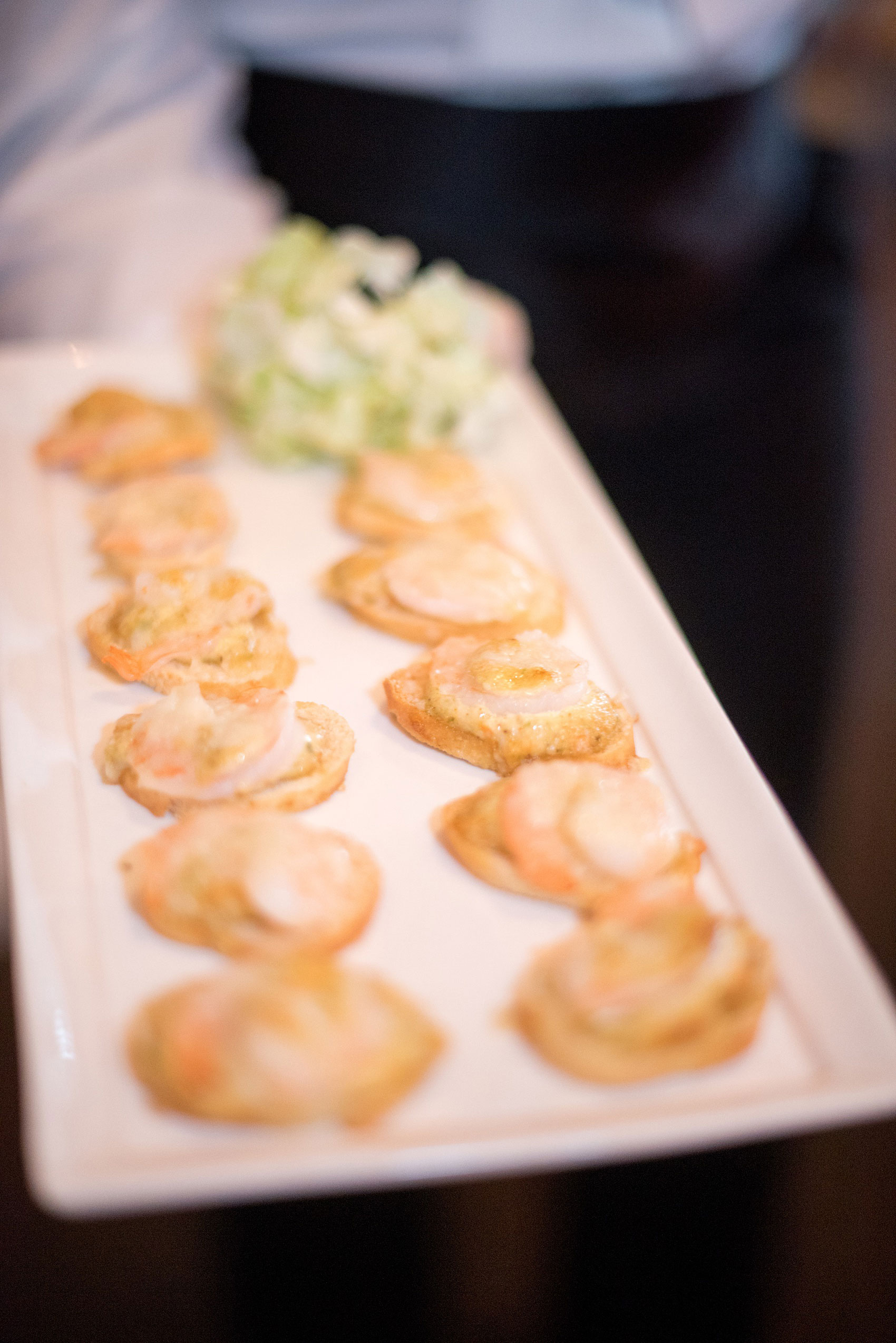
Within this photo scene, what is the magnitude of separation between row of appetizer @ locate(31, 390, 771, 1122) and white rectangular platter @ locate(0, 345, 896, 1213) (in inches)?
0.9

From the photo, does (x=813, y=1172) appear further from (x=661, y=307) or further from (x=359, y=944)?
(x=661, y=307)

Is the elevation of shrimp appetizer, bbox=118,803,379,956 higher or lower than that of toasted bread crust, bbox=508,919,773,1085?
higher

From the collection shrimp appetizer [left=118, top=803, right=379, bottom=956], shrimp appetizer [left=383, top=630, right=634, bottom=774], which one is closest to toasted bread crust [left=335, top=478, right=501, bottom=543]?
shrimp appetizer [left=383, top=630, right=634, bottom=774]

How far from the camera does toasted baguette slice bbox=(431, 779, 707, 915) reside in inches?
41.6

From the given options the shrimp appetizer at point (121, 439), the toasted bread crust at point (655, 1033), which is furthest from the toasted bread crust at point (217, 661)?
the toasted bread crust at point (655, 1033)

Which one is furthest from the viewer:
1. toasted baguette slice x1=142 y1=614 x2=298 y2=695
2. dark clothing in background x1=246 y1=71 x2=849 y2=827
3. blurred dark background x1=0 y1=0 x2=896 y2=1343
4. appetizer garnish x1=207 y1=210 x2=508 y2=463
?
dark clothing in background x1=246 y1=71 x2=849 y2=827

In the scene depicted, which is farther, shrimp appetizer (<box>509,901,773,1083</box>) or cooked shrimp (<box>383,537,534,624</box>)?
cooked shrimp (<box>383,537,534,624</box>)

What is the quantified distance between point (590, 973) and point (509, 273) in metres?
2.14

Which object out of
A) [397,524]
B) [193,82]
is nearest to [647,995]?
[397,524]

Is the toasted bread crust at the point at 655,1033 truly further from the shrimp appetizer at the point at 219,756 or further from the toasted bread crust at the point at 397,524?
the toasted bread crust at the point at 397,524

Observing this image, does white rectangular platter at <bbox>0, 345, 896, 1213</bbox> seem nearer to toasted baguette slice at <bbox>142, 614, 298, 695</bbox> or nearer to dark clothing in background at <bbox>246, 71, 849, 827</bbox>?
toasted baguette slice at <bbox>142, 614, 298, 695</bbox>

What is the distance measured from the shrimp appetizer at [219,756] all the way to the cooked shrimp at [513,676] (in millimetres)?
139

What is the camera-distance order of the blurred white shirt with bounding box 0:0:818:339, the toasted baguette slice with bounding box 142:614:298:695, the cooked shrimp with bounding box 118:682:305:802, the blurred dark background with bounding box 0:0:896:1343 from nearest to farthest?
the blurred dark background with bounding box 0:0:896:1343
the cooked shrimp with bounding box 118:682:305:802
the toasted baguette slice with bounding box 142:614:298:695
the blurred white shirt with bounding box 0:0:818:339

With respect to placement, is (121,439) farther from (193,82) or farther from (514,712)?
(193,82)
